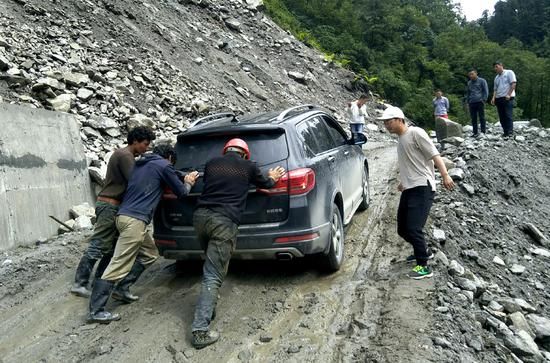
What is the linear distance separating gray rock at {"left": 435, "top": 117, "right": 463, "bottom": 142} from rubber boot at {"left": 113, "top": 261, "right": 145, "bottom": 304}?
10354 mm

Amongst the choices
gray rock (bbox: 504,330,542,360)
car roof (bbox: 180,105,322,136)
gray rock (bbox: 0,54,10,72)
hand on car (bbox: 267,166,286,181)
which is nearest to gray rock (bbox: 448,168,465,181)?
car roof (bbox: 180,105,322,136)

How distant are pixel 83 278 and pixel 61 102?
18.6 ft

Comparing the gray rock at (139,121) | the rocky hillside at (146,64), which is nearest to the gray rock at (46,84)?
the rocky hillside at (146,64)

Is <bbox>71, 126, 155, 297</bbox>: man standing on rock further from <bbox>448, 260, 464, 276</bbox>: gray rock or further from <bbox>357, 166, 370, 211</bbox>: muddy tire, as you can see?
<bbox>357, 166, 370, 211</bbox>: muddy tire

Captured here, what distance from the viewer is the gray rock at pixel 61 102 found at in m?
9.49

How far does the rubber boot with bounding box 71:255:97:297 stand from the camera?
17.0ft

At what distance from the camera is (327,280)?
525 cm

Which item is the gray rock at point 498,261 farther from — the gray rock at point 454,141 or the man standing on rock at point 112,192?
the gray rock at point 454,141

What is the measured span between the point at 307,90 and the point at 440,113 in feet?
28.2

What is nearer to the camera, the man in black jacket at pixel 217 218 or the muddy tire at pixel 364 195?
the man in black jacket at pixel 217 218

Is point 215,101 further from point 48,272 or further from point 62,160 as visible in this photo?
point 48,272

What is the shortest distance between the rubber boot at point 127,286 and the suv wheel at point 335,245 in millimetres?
2090

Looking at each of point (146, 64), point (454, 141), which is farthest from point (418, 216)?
point (146, 64)

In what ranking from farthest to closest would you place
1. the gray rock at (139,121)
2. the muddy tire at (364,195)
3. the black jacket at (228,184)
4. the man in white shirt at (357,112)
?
the man in white shirt at (357,112) → the gray rock at (139,121) → the muddy tire at (364,195) → the black jacket at (228,184)
